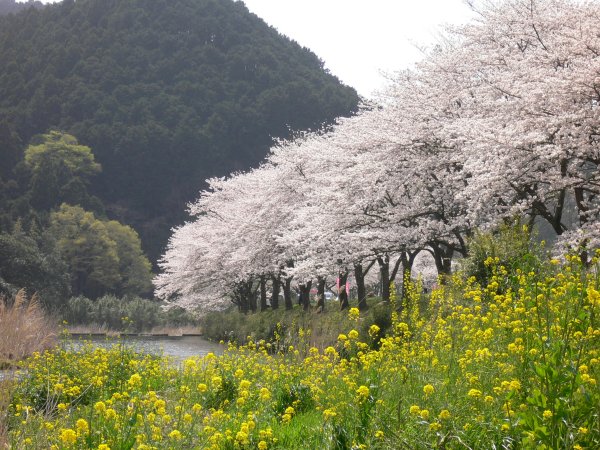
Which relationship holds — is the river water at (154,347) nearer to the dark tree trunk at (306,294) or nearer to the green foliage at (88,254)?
the dark tree trunk at (306,294)

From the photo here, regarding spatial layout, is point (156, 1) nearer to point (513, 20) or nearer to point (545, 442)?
point (513, 20)

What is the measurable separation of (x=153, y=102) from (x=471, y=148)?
8009 cm

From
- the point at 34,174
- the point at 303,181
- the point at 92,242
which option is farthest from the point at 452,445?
the point at 34,174

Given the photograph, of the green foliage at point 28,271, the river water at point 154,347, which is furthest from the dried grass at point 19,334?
the green foliage at point 28,271

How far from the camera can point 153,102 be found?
3548 inches

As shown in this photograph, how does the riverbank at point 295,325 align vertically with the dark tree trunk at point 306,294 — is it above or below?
below

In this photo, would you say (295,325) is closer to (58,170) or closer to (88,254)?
(88,254)

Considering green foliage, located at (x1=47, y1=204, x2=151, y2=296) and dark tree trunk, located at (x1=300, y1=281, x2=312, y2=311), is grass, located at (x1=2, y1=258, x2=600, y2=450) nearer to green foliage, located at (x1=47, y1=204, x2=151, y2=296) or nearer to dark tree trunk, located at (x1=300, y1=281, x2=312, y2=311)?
dark tree trunk, located at (x1=300, y1=281, x2=312, y2=311)

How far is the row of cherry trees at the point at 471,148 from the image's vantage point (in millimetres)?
13406

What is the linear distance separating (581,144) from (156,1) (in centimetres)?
9951

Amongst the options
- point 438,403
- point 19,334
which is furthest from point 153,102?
point 438,403

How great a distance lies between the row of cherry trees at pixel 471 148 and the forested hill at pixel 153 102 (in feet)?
202

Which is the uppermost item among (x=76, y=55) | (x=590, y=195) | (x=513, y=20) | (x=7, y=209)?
(x=76, y=55)

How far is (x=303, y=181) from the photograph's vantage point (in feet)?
100
